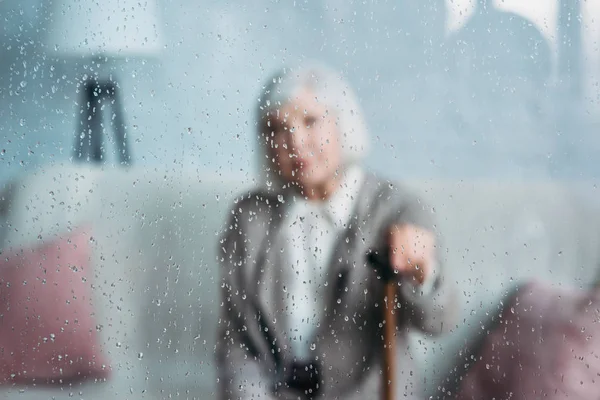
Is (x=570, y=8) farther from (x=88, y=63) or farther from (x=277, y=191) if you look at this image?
(x=88, y=63)

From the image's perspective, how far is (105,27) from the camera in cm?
69

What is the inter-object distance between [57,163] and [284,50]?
0.88 feet

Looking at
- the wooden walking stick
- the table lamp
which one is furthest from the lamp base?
the wooden walking stick

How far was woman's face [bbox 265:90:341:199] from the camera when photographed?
0.69m

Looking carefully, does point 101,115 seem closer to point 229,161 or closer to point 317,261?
point 229,161

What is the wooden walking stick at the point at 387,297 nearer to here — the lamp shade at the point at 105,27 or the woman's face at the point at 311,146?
the woman's face at the point at 311,146

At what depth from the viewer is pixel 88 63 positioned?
0.68 meters

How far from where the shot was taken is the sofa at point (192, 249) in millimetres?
691

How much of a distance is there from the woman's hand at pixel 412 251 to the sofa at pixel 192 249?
0.8 inches

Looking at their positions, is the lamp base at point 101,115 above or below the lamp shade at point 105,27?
below

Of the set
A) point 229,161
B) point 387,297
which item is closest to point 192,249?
point 229,161

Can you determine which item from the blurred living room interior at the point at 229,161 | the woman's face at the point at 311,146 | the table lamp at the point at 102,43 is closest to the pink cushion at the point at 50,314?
the blurred living room interior at the point at 229,161

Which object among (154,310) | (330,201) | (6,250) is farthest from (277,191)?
(6,250)

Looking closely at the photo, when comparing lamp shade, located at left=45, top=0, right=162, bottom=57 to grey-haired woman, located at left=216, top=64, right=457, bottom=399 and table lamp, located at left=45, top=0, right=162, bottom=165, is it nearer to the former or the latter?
table lamp, located at left=45, top=0, right=162, bottom=165
